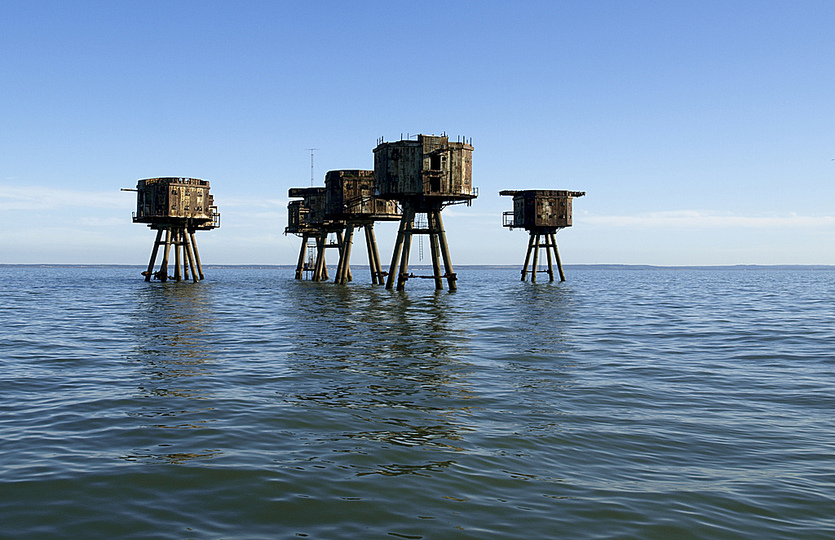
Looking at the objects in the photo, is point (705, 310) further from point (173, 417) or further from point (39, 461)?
point (39, 461)

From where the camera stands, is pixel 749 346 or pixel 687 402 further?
pixel 749 346

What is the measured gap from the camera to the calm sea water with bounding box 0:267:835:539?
5367 mm

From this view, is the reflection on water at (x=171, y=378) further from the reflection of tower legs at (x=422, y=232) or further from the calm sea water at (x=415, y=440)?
the reflection of tower legs at (x=422, y=232)

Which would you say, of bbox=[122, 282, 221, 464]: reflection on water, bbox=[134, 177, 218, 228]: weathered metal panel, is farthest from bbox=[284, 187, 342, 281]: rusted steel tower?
bbox=[122, 282, 221, 464]: reflection on water

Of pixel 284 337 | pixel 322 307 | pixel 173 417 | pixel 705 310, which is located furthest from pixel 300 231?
pixel 173 417

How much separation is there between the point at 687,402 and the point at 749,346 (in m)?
7.91

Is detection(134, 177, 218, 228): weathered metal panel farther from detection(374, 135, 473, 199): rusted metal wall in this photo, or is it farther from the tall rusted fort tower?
detection(374, 135, 473, 199): rusted metal wall

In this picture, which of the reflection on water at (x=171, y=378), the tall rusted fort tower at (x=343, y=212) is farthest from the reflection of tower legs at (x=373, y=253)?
the reflection on water at (x=171, y=378)

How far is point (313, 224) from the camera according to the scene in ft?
189

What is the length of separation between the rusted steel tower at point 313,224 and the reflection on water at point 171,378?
3056 centimetres

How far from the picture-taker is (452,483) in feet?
20.1

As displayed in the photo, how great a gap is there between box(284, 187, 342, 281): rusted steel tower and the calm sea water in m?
38.0

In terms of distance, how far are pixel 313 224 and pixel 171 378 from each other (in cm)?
4673

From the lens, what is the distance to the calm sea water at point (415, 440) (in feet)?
17.6
